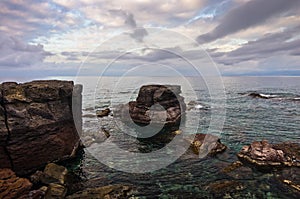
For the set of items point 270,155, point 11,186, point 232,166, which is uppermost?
point 11,186

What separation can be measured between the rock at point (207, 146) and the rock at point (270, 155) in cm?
284

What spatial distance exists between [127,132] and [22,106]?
70.7 ft

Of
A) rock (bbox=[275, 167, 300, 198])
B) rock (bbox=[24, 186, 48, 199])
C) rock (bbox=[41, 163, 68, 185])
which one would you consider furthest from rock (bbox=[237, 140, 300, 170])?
rock (bbox=[24, 186, 48, 199])

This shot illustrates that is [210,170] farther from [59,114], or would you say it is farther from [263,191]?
[59,114]

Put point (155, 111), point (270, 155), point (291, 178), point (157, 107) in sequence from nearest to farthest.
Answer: point (291, 178) → point (270, 155) → point (155, 111) → point (157, 107)

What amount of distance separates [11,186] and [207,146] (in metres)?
23.2

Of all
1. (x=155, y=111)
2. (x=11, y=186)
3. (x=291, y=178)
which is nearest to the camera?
(x=11, y=186)

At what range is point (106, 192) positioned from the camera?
19781 mm

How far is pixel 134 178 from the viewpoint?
23578 millimetres

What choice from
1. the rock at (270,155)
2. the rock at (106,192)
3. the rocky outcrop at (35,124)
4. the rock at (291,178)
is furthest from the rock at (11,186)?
the rock at (291,178)

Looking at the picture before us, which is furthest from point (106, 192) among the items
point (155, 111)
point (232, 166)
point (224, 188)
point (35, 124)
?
point (155, 111)

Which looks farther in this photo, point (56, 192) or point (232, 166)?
point (232, 166)

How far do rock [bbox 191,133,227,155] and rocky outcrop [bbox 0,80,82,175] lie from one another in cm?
1694

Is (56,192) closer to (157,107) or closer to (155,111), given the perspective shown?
(155,111)
